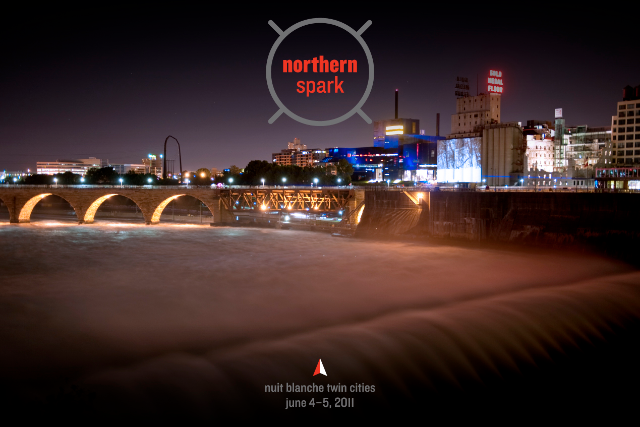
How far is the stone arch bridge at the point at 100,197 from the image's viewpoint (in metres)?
57.6

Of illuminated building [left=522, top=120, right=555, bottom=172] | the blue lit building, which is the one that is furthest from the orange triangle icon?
the blue lit building

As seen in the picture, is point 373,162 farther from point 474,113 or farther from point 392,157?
point 474,113

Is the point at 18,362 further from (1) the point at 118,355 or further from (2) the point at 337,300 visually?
(2) the point at 337,300

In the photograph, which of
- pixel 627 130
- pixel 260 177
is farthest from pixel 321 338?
pixel 627 130

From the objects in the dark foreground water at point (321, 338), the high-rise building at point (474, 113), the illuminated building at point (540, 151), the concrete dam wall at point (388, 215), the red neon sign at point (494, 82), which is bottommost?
the dark foreground water at point (321, 338)

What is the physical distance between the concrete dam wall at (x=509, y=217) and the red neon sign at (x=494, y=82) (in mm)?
56937

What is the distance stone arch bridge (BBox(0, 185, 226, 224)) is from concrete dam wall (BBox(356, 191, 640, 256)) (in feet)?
76.5

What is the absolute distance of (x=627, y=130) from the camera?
79.5 metres

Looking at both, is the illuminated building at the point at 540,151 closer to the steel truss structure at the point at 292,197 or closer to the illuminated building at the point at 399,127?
the steel truss structure at the point at 292,197

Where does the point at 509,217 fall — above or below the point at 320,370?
above

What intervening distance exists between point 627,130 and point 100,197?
91.6 m

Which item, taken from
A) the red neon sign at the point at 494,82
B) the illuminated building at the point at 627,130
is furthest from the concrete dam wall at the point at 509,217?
the illuminated building at the point at 627,130

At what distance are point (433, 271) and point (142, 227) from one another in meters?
43.4

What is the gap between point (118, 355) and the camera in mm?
15211
